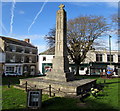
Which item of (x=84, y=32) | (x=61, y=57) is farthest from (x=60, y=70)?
(x=84, y=32)

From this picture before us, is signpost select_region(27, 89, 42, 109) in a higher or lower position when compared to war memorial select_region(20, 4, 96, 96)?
lower

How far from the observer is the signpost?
6069 millimetres

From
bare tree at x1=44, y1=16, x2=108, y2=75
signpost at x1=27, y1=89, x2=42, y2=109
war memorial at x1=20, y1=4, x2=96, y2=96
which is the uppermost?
bare tree at x1=44, y1=16, x2=108, y2=75

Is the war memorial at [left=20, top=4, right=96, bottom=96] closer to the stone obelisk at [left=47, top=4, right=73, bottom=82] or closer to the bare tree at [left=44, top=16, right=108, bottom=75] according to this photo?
the stone obelisk at [left=47, top=4, right=73, bottom=82]

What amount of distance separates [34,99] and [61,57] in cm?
533

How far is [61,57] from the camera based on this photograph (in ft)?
35.6

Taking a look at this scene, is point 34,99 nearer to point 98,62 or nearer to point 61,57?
point 61,57

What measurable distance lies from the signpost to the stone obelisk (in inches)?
160

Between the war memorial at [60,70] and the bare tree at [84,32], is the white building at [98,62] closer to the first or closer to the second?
the bare tree at [84,32]

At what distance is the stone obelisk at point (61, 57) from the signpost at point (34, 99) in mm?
4056

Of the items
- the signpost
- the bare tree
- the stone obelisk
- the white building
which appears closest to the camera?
the signpost

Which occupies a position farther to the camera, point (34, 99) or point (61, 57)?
point (61, 57)

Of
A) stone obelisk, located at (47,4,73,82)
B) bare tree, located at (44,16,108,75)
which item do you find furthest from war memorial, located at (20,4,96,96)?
bare tree, located at (44,16,108,75)

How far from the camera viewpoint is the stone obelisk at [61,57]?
10508mm
